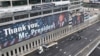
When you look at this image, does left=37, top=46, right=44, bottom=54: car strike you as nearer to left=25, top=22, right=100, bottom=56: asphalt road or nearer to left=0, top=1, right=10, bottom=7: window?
left=25, top=22, right=100, bottom=56: asphalt road

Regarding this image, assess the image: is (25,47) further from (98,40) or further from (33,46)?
(98,40)

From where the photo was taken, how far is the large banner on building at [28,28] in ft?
248

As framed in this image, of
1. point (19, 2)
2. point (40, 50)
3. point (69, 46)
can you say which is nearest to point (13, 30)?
point (19, 2)

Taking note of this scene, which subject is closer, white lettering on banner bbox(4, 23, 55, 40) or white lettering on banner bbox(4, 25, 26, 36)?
white lettering on banner bbox(4, 25, 26, 36)

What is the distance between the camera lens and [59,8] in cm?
10644

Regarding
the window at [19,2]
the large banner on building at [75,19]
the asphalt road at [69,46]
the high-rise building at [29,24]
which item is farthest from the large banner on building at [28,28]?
the large banner on building at [75,19]

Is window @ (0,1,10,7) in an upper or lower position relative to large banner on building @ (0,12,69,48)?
upper

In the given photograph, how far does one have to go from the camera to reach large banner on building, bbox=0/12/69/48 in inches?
2975

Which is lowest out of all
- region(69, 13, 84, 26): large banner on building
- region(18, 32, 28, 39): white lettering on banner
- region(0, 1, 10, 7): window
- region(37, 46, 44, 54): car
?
region(37, 46, 44, 54): car

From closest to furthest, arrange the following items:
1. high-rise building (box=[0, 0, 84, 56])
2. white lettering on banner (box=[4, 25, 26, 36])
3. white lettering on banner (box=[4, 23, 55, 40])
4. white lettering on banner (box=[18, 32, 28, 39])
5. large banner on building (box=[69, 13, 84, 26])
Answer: white lettering on banner (box=[4, 25, 26, 36])
high-rise building (box=[0, 0, 84, 56])
white lettering on banner (box=[4, 23, 55, 40])
white lettering on banner (box=[18, 32, 28, 39])
large banner on building (box=[69, 13, 84, 26])

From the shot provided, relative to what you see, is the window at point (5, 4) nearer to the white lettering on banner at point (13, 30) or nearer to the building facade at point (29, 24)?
the building facade at point (29, 24)

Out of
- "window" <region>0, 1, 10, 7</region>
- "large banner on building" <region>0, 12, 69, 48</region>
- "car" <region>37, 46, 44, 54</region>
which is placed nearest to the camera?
"window" <region>0, 1, 10, 7</region>

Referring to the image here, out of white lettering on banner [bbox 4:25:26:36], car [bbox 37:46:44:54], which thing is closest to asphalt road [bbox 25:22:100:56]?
car [bbox 37:46:44:54]

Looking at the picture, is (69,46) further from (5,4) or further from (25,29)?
(5,4)
